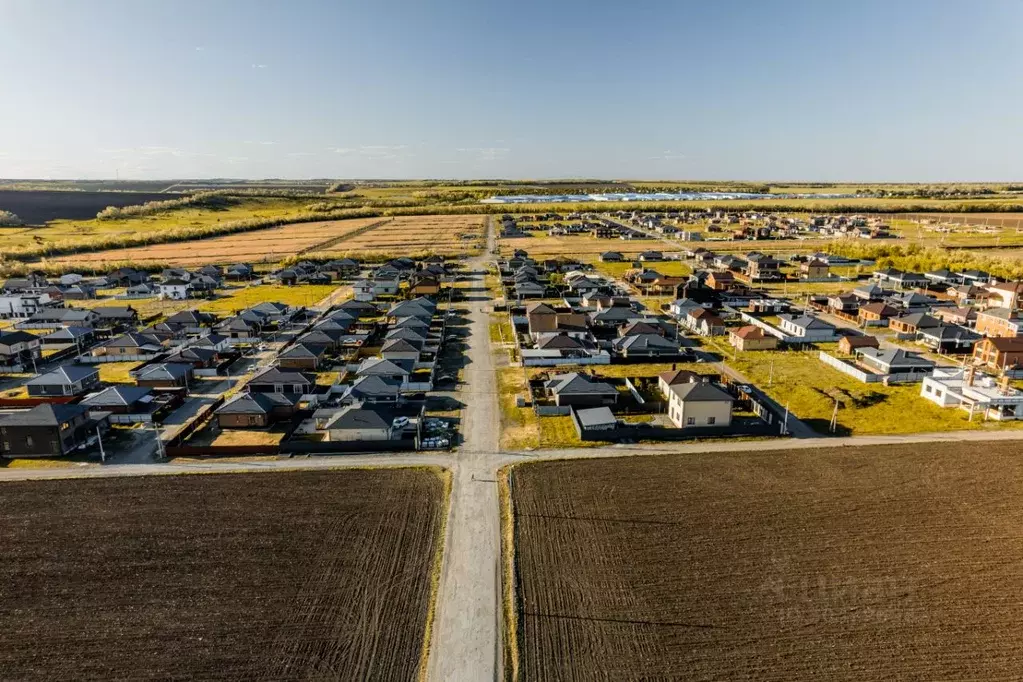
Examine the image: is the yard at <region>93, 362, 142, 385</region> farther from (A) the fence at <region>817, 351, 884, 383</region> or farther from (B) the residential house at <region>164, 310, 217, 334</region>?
(A) the fence at <region>817, 351, 884, 383</region>

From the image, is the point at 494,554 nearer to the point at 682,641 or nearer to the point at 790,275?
the point at 682,641

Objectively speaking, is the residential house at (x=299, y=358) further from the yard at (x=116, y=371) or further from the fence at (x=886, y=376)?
the fence at (x=886, y=376)

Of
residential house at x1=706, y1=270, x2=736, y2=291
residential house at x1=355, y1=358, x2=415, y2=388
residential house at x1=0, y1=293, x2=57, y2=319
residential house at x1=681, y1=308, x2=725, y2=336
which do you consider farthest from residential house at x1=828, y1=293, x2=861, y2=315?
residential house at x1=0, y1=293, x2=57, y2=319

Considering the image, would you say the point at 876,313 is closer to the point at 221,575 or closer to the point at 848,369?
the point at 848,369

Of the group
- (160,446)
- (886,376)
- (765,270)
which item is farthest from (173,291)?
(765,270)

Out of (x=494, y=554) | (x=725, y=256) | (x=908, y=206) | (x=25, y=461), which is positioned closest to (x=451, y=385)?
(x=494, y=554)

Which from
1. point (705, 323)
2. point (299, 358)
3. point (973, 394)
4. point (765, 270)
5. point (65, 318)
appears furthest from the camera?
point (765, 270)

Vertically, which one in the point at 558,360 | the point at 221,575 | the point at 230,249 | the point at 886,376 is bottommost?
the point at 221,575
